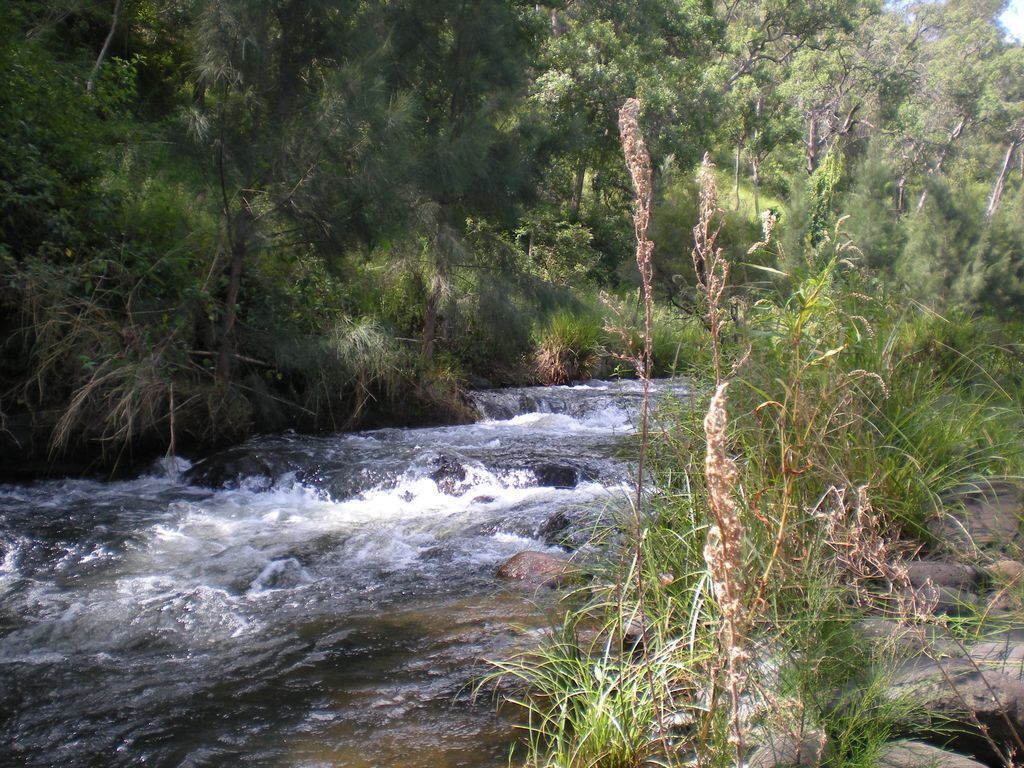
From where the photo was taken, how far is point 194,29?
8.63m

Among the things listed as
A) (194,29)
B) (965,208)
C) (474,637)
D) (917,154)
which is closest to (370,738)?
(474,637)

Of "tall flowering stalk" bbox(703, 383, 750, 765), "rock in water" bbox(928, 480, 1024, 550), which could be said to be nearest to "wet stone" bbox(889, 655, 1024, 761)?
"rock in water" bbox(928, 480, 1024, 550)

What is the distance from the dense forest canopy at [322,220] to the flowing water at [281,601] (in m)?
0.91

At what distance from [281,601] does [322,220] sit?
451cm

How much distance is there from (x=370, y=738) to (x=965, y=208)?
17.0 metres

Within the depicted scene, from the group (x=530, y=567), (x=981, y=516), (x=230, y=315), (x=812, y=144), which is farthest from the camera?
(x=812, y=144)

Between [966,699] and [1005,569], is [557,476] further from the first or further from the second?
[966,699]

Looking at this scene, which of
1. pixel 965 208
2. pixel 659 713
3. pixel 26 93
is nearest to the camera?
pixel 659 713

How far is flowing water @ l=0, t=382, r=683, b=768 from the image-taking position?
11.9 feet

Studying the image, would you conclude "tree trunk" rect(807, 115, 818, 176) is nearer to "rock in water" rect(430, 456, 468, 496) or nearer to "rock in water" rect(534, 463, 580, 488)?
"rock in water" rect(534, 463, 580, 488)

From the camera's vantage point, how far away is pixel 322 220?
8.74m

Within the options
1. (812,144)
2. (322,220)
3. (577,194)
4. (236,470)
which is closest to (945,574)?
(236,470)

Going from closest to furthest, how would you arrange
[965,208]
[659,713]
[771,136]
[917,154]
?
[659,713] → [965,208] → [771,136] → [917,154]

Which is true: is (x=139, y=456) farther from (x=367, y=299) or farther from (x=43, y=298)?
(x=367, y=299)
